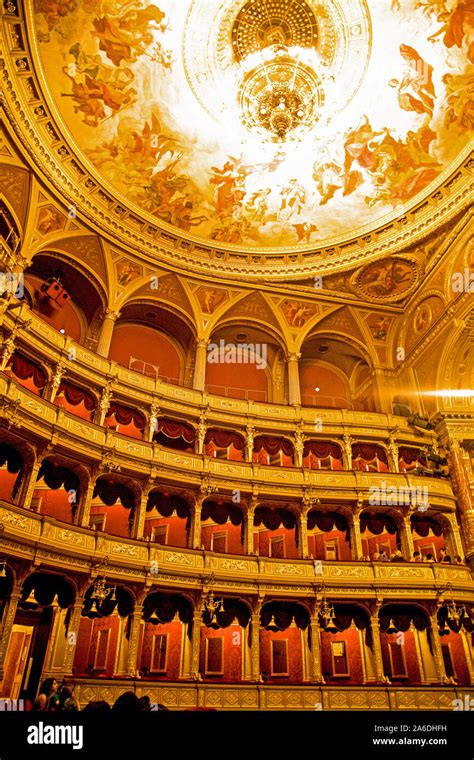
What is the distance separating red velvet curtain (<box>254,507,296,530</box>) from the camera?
19297 mm

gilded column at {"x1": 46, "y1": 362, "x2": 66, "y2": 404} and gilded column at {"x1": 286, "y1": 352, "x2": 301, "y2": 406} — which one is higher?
gilded column at {"x1": 286, "y1": 352, "x2": 301, "y2": 406}

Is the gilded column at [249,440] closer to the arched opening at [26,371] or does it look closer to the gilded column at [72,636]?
the arched opening at [26,371]

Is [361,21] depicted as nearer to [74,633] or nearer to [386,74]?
[386,74]

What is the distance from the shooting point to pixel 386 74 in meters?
20.3

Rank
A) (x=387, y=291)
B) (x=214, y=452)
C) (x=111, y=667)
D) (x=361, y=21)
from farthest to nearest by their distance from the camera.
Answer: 1. (x=387, y=291)
2. (x=214, y=452)
3. (x=361, y=21)
4. (x=111, y=667)

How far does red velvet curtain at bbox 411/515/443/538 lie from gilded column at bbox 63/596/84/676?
12.5 metres

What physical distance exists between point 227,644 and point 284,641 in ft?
6.78

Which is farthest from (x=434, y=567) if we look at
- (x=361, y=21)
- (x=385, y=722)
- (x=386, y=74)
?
(x=361, y=21)

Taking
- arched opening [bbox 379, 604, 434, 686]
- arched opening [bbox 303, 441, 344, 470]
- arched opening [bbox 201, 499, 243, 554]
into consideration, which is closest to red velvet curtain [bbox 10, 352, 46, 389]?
arched opening [bbox 201, 499, 243, 554]

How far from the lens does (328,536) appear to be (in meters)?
21.0

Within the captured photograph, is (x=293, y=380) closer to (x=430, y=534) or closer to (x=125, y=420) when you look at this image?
(x=125, y=420)

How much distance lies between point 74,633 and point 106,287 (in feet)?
45.3

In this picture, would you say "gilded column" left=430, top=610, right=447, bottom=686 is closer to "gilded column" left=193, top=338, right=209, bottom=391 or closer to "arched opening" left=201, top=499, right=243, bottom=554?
"arched opening" left=201, top=499, right=243, bottom=554

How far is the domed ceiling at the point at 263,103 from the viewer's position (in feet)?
60.9
